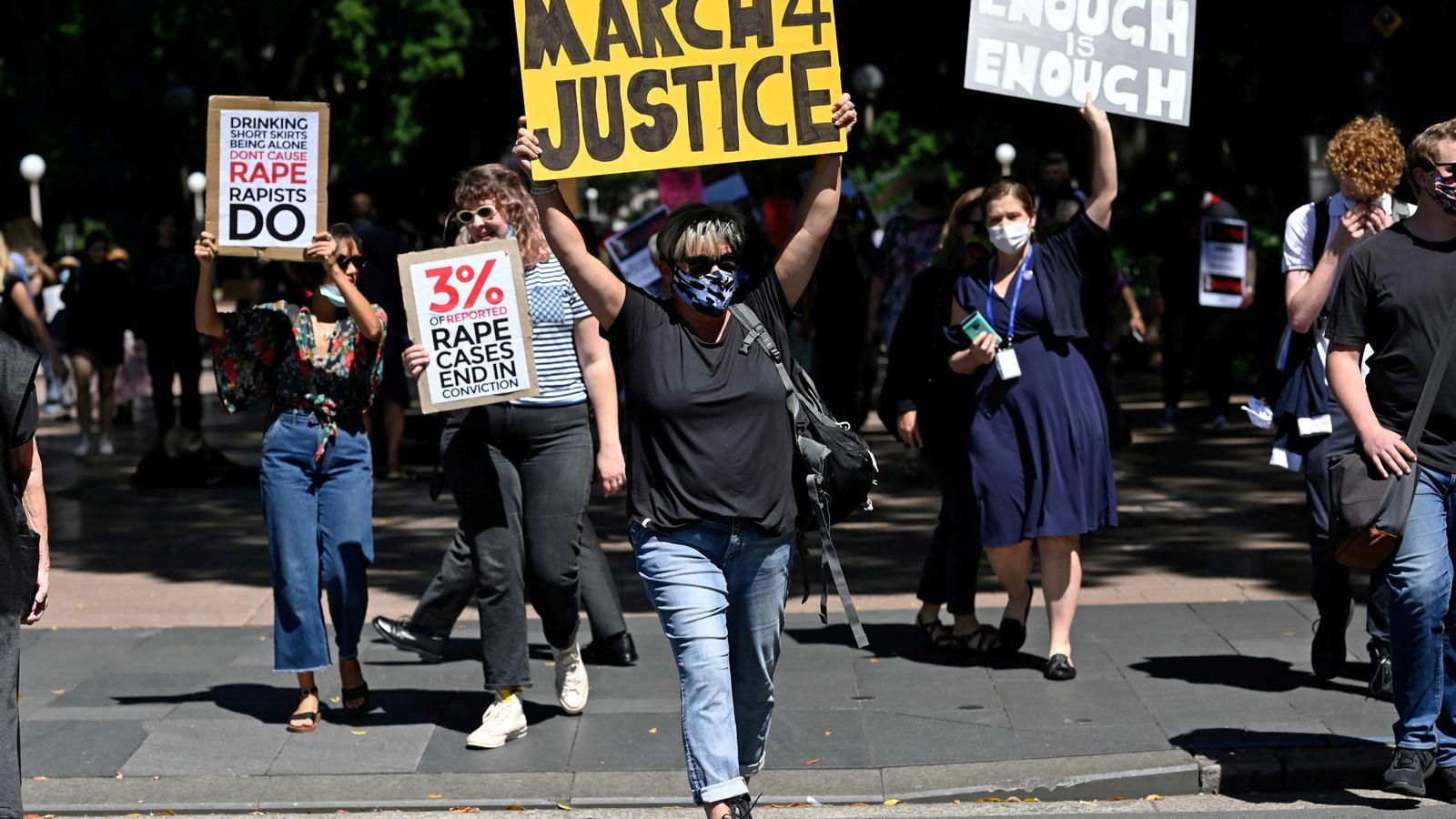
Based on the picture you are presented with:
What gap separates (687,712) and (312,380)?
2434mm

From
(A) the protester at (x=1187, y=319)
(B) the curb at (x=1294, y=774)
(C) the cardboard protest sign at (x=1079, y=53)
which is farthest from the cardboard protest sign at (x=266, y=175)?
(A) the protester at (x=1187, y=319)

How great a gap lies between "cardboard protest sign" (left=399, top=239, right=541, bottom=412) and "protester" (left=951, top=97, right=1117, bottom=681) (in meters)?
1.78

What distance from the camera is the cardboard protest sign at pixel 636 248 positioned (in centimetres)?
1348

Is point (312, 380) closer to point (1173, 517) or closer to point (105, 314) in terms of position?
point (1173, 517)

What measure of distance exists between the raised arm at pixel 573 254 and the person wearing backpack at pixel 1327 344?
282 centimetres

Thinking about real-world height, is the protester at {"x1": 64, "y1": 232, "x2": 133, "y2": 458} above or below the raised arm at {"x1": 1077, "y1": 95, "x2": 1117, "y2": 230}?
below

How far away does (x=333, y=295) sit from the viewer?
700 centimetres

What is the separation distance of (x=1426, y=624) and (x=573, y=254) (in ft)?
9.12

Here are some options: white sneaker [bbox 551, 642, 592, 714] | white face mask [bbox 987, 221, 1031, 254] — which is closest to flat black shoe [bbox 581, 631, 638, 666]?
white sneaker [bbox 551, 642, 592, 714]

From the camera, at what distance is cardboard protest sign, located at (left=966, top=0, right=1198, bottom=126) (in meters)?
7.11

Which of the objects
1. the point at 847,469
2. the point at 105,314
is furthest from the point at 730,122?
the point at 105,314

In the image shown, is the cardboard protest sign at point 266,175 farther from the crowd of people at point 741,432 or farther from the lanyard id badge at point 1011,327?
the lanyard id badge at point 1011,327

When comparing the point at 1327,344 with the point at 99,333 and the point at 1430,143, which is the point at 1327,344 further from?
the point at 99,333

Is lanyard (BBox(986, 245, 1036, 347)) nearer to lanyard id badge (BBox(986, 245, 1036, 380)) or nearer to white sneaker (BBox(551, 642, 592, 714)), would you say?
lanyard id badge (BBox(986, 245, 1036, 380))
